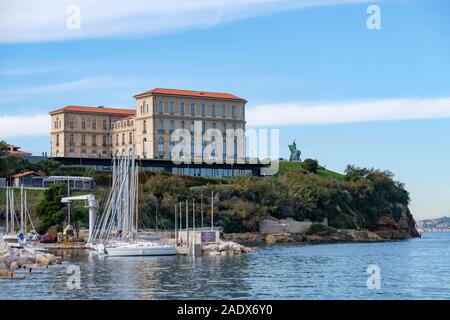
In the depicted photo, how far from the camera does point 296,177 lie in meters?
118

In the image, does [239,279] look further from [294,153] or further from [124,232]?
[294,153]

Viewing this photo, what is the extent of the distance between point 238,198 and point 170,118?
28.2 m

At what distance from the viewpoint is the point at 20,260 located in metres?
55.0

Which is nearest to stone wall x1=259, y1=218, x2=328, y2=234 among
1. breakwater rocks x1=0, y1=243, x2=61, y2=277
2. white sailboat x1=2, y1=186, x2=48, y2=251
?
white sailboat x1=2, y1=186, x2=48, y2=251

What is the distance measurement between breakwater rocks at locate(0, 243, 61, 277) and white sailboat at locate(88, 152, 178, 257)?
9.72 meters

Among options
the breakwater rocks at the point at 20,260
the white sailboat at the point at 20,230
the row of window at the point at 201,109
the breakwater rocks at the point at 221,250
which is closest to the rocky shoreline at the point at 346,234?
the white sailboat at the point at 20,230

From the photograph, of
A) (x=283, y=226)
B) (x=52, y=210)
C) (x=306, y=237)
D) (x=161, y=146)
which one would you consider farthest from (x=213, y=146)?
(x=52, y=210)

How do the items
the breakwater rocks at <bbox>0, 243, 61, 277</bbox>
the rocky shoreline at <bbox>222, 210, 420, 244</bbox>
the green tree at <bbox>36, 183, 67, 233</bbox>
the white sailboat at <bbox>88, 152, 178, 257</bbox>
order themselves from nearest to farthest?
the breakwater rocks at <bbox>0, 243, 61, 277</bbox>
the white sailboat at <bbox>88, 152, 178, 257</bbox>
the green tree at <bbox>36, 183, 67, 233</bbox>
the rocky shoreline at <bbox>222, 210, 420, 244</bbox>

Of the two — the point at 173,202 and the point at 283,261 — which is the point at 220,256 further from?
the point at 173,202

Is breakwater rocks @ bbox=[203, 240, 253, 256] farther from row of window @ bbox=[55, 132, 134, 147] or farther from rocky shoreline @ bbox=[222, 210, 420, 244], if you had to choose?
row of window @ bbox=[55, 132, 134, 147]

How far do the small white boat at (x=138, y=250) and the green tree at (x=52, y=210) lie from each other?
23.1m

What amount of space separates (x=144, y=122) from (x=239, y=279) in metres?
87.1

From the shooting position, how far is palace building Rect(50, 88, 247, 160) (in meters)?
130
